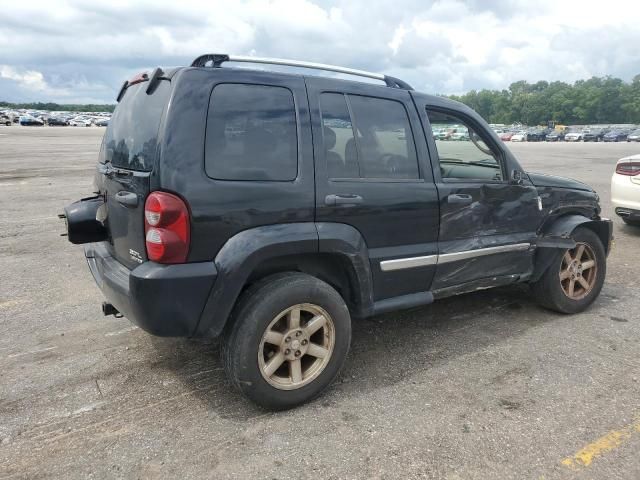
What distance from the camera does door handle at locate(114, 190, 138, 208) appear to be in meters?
2.83

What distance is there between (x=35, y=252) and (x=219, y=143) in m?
4.71

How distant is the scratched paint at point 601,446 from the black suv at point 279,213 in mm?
1327

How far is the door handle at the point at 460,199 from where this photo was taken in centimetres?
368

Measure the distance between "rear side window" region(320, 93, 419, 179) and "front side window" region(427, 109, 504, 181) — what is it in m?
0.30

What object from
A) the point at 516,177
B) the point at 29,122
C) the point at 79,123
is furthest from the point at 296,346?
the point at 79,123

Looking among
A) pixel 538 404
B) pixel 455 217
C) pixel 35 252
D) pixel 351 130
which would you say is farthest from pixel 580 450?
pixel 35 252

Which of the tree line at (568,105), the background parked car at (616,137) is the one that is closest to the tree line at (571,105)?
the tree line at (568,105)

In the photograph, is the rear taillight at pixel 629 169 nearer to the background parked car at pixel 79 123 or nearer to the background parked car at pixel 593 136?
the background parked car at pixel 593 136

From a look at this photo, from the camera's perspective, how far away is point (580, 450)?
2.70 metres

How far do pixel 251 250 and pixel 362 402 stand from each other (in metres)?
1.19

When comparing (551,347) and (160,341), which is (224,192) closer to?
(160,341)

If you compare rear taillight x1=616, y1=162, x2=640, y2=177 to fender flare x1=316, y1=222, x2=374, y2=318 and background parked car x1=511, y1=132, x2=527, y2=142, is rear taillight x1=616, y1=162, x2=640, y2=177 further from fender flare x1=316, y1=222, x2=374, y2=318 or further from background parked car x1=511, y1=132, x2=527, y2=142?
background parked car x1=511, y1=132, x2=527, y2=142

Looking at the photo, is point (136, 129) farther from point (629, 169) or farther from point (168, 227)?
point (629, 169)

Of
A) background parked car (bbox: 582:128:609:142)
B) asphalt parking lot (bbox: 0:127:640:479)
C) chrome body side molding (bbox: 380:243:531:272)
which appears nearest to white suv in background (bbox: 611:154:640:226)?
asphalt parking lot (bbox: 0:127:640:479)
